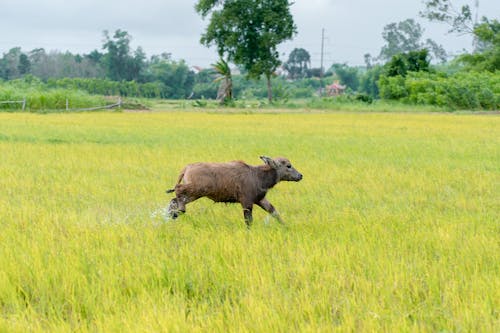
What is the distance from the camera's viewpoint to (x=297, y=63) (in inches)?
4003

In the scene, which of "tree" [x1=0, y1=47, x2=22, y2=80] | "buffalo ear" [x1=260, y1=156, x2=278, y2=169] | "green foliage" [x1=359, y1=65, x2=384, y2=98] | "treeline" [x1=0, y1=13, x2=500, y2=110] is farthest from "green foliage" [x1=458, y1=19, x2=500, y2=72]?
"tree" [x1=0, y1=47, x2=22, y2=80]

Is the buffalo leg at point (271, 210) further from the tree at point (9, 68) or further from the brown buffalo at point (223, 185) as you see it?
the tree at point (9, 68)

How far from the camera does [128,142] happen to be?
13.8 meters

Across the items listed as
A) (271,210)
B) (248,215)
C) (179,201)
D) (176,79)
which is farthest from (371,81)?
(179,201)

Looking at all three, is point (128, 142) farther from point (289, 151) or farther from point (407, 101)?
point (407, 101)

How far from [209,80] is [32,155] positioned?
61643mm

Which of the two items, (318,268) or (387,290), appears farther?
(318,268)

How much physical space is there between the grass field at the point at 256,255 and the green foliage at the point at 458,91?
25.7 m

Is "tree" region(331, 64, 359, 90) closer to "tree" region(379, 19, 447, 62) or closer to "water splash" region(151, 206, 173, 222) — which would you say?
"tree" region(379, 19, 447, 62)

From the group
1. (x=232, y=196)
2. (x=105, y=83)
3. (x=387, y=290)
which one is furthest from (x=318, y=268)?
(x=105, y=83)

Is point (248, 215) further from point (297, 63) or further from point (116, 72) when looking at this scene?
point (297, 63)

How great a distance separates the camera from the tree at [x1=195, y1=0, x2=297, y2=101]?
4316 centimetres

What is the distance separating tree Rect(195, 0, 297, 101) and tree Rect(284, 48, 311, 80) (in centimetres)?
5743

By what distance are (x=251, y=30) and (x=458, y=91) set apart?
16.8m
